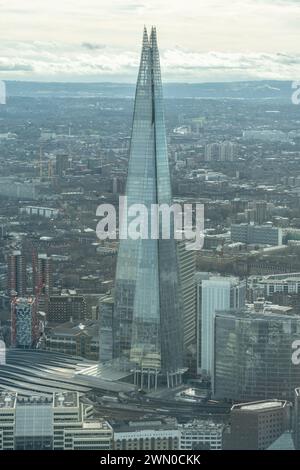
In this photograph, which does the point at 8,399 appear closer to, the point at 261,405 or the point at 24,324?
the point at 261,405

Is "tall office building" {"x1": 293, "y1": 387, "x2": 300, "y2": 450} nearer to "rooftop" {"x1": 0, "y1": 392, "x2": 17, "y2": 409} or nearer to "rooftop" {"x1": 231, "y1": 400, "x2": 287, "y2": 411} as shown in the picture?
"rooftop" {"x1": 231, "y1": 400, "x2": 287, "y2": 411}

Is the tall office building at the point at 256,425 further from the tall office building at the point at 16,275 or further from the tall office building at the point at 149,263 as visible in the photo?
the tall office building at the point at 16,275

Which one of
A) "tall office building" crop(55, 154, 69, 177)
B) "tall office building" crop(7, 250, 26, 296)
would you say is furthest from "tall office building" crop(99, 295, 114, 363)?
"tall office building" crop(55, 154, 69, 177)

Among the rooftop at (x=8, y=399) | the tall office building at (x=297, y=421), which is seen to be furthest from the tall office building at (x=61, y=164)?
the tall office building at (x=297, y=421)

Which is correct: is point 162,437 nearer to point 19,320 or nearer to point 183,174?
point 19,320

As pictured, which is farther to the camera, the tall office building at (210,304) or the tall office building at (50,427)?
the tall office building at (210,304)

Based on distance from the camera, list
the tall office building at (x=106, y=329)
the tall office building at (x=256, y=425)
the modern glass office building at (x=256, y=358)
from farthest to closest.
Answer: the tall office building at (x=106, y=329), the modern glass office building at (x=256, y=358), the tall office building at (x=256, y=425)
